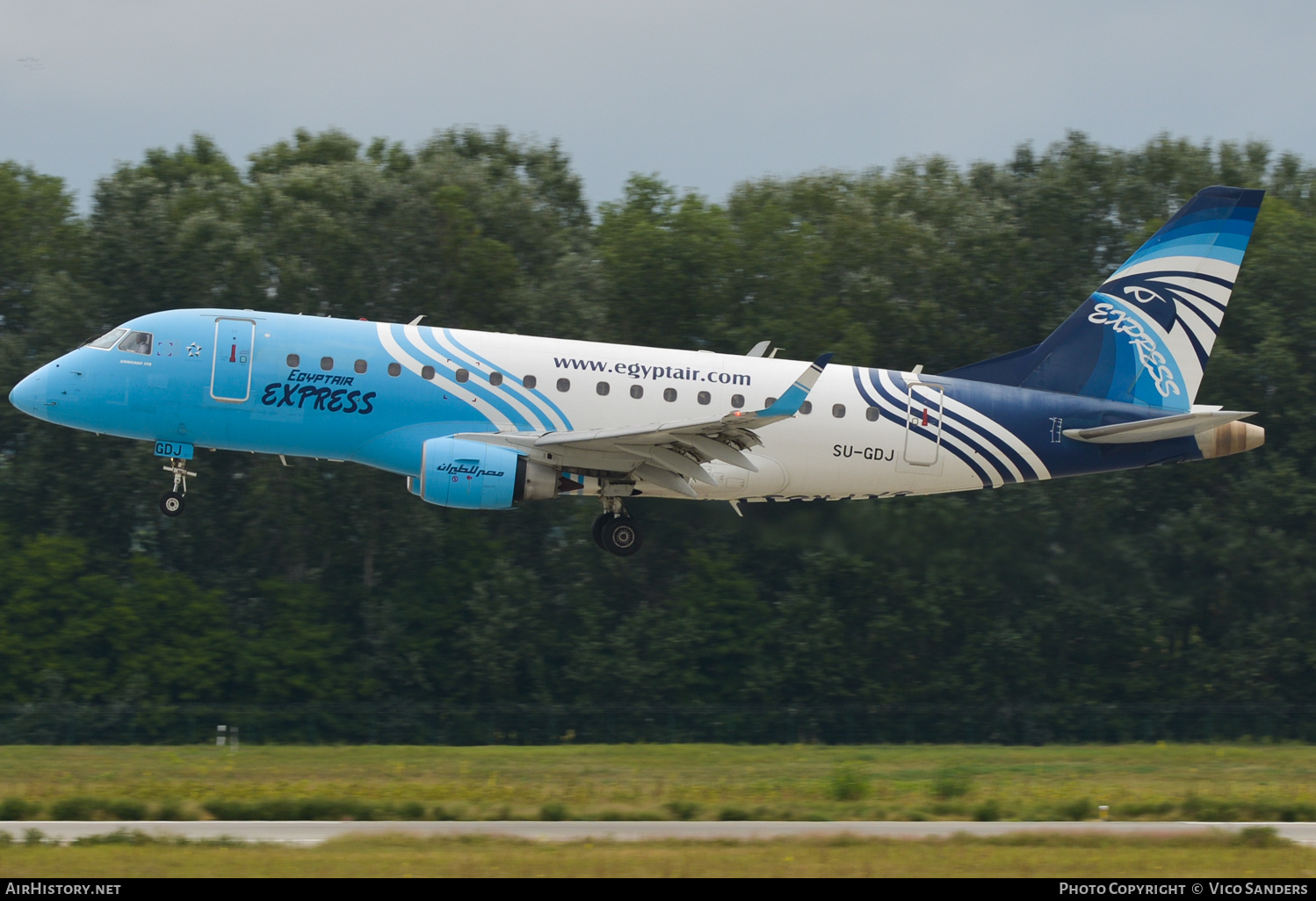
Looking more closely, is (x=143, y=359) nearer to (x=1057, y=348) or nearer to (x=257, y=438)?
(x=257, y=438)

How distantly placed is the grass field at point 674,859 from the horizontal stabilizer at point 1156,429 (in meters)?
12.0

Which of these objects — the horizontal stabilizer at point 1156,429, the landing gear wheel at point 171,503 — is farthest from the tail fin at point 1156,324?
the landing gear wheel at point 171,503

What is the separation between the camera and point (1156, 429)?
30016 mm

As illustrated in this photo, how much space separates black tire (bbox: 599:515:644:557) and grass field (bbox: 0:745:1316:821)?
424 centimetres

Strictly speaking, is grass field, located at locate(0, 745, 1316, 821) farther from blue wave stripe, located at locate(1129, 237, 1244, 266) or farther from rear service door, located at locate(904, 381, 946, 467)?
blue wave stripe, located at locate(1129, 237, 1244, 266)

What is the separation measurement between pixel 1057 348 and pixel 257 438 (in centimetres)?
1716

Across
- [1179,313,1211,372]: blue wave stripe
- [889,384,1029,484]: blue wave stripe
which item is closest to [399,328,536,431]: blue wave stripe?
[889,384,1029,484]: blue wave stripe

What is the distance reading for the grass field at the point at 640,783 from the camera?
21.6 metres

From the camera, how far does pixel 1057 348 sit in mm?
31875

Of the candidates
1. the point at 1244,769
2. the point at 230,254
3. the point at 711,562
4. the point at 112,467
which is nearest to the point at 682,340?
the point at 711,562

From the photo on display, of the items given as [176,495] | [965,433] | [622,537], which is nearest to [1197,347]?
[965,433]

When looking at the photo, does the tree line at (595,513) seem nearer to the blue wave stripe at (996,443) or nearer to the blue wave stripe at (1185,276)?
the blue wave stripe at (996,443)

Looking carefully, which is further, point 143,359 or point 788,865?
point 143,359

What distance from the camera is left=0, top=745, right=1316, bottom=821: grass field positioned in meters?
21.6
